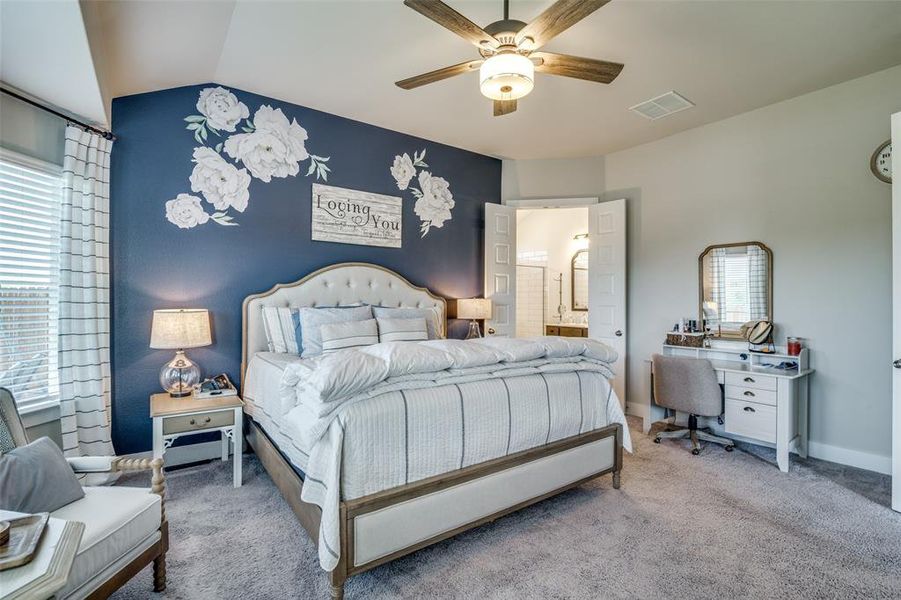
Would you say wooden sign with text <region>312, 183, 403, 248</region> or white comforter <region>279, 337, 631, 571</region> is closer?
white comforter <region>279, 337, 631, 571</region>

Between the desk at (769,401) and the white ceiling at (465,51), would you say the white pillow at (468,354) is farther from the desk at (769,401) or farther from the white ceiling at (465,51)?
the desk at (769,401)

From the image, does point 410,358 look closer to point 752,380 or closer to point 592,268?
point 752,380

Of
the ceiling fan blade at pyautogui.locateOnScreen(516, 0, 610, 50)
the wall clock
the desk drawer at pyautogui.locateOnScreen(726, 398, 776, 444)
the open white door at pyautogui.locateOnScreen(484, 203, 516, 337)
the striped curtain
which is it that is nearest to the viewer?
the ceiling fan blade at pyautogui.locateOnScreen(516, 0, 610, 50)

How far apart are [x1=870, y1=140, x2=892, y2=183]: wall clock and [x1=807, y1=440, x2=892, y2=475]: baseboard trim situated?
2.03 m

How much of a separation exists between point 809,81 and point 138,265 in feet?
17.2

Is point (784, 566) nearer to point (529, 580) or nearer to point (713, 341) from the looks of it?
point (529, 580)

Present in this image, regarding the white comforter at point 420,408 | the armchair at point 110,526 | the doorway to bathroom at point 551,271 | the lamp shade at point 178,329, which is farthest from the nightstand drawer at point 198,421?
the doorway to bathroom at point 551,271

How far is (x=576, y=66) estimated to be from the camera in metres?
2.35

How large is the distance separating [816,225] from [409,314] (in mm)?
3447

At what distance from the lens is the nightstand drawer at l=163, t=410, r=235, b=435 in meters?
2.53

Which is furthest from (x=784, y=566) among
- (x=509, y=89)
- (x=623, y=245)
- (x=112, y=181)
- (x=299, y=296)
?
(x=112, y=181)

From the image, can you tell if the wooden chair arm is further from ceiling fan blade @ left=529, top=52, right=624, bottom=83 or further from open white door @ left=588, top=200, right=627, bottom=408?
open white door @ left=588, top=200, right=627, bottom=408

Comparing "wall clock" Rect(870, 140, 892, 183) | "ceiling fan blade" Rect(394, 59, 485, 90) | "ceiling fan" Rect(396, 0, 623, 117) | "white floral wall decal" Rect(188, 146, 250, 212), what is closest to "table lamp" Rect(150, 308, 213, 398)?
"white floral wall decal" Rect(188, 146, 250, 212)

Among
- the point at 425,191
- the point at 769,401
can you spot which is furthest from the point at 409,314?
the point at 769,401
